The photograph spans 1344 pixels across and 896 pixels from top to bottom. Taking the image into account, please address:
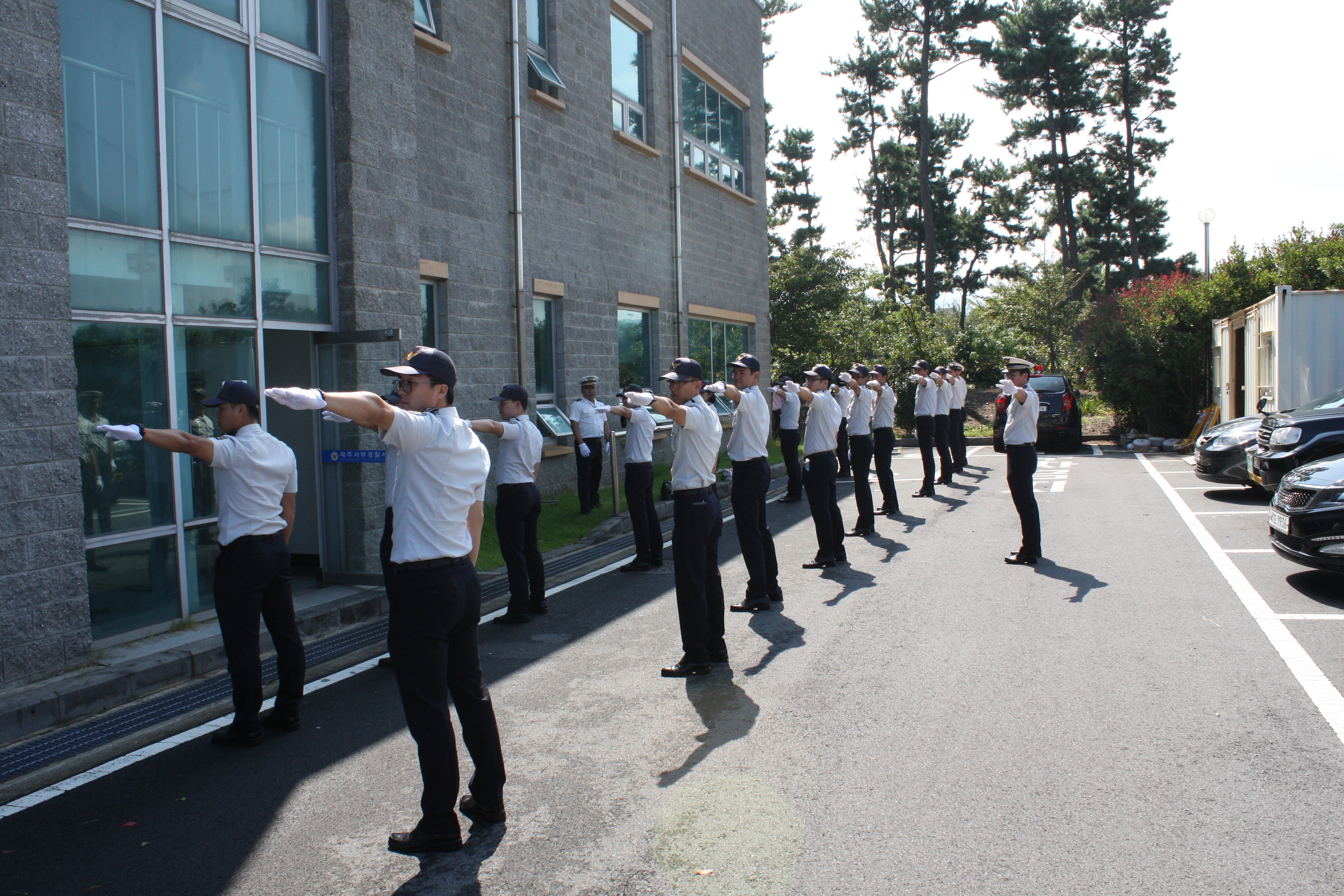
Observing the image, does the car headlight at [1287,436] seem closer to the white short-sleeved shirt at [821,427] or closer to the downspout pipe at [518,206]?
the white short-sleeved shirt at [821,427]

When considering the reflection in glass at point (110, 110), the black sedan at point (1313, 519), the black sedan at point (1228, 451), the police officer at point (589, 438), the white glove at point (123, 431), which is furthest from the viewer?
the black sedan at point (1228, 451)

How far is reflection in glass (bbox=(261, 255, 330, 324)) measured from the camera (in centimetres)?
833

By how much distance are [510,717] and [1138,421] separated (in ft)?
77.5

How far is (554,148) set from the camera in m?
Answer: 14.7

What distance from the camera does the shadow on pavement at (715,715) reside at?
4.77 m

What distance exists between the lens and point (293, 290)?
861cm

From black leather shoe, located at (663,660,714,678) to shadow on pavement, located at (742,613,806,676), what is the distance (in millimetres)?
253

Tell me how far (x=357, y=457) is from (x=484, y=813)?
512cm

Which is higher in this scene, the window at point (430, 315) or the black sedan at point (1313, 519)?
the window at point (430, 315)

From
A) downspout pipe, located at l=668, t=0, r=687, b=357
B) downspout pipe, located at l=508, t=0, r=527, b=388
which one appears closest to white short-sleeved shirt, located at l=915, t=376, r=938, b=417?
downspout pipe, located at l=668, t=0, r=687, b=357

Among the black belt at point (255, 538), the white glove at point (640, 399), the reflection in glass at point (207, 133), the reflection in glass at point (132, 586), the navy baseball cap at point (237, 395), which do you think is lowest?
the reflection in glass at point (132, 586)

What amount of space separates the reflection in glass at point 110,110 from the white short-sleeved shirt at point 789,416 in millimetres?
8120

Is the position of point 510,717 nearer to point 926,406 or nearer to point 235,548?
point 235,548

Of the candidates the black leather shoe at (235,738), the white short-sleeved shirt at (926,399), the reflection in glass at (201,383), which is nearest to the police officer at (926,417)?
the white short-sleeved shirt at (926,399)
